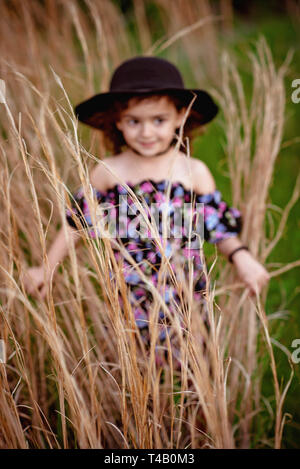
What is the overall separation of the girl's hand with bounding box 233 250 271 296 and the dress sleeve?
56 millimetres

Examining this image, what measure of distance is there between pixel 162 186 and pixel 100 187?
157mm

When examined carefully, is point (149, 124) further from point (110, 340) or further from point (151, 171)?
point (110, 340)

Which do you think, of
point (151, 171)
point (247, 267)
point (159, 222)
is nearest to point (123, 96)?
point (151, 171)

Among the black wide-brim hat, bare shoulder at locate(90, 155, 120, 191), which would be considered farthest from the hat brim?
bare shoulder at locate(90, 155, 120, 191)

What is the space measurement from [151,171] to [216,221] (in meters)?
0.19

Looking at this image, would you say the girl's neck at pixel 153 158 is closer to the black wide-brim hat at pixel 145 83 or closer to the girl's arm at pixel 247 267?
the black wide-brim hat at pixel 145 83

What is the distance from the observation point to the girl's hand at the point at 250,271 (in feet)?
2.95

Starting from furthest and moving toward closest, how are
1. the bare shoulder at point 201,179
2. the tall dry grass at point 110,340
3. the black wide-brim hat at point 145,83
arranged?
1. the bare shoulder at point 201,179
2. the black wide-brim hat at point 145,83
3. the tall dry grass at point 110,340

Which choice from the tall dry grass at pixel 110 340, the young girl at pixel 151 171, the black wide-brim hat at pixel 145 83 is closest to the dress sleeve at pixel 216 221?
the young girl at pixel 151 171

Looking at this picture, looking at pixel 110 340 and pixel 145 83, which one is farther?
pixel 110 340

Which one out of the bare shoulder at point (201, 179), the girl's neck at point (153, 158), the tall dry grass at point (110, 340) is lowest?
the tall dry grass at point (110, 340)

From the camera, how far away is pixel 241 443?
0.94 metres

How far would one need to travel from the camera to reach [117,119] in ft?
3.05

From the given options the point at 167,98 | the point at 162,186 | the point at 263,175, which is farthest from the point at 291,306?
the point at 167,98
